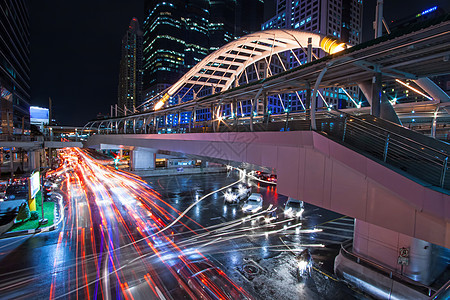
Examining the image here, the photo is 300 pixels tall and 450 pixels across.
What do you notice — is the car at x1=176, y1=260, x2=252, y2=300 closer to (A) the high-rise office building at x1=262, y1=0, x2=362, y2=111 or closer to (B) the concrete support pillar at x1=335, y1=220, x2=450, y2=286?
(B) the concrete support pillar at x1=335, y1=220, x2=450, y2=286

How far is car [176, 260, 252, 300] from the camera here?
843cm

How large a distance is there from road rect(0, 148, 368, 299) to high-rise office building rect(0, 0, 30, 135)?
3034 centimetres

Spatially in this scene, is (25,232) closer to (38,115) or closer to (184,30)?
(38,115)

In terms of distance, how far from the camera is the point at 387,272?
883 centimetres

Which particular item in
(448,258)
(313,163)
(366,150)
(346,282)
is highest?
(366,150)

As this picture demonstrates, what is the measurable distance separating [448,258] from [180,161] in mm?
42057

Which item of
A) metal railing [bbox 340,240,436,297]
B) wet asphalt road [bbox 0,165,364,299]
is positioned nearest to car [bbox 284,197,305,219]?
wet asphalt road [bbox 0,165,364,299]

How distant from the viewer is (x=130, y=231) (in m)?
14.5

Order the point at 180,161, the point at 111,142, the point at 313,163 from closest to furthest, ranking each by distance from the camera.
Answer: the point at 313,163 → the point at 111,142 → the point at 180,161

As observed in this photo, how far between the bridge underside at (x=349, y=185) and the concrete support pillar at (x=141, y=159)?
32.0m

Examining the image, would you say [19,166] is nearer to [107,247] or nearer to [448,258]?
[107,247]

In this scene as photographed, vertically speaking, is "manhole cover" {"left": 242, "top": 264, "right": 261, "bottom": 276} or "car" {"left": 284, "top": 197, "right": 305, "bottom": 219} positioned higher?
"car" {"left": 284, "top": 197, "right": 305, "bottom": 219}


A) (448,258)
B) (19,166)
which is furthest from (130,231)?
(19,166)

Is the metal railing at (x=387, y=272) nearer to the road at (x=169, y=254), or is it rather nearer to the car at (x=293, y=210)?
the road at (x=169, y=254)
